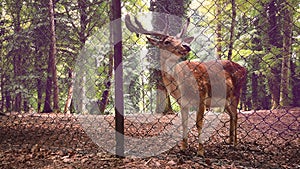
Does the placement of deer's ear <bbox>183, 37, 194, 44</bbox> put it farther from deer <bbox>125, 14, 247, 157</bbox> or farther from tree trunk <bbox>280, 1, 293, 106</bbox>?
tree trunk <bbox>280, 1, 293, 106</bbox>

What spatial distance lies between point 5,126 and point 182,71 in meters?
3.14

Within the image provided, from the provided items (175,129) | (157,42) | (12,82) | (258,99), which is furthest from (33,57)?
(258,99)

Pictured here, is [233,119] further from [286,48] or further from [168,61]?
[286,48]

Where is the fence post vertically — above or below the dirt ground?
above

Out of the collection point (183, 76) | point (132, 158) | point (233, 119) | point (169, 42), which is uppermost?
point (169, 42)

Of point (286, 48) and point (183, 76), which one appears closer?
point (183, 76)

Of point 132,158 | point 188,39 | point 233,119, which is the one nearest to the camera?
point 132,158

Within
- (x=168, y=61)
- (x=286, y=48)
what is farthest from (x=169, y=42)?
(x=286, y=48)

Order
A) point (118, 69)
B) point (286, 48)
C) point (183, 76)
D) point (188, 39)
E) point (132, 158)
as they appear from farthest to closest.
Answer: point (286, 48), point (188, 39), point (183, 76), point (132, 158), point (118, 69)

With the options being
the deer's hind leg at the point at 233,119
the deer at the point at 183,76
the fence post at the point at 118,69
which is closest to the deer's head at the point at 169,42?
the deer at the point at 183,76

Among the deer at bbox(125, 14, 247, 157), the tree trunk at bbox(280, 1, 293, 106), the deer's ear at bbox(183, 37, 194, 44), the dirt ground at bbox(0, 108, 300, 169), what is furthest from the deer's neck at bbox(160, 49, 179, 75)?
the tree trunk at bbox(280, 1, 293, 106)

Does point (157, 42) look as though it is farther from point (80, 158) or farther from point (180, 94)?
point (80, 158)

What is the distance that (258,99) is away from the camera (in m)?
13.4

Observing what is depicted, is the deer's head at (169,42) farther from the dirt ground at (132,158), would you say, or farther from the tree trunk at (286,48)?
the tree trunk at (286,48)
